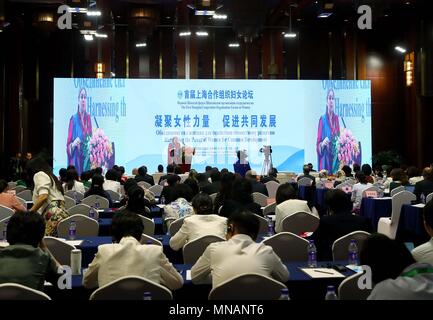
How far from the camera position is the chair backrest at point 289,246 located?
4.43m

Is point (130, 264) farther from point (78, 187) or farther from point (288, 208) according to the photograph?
point (78, 187)

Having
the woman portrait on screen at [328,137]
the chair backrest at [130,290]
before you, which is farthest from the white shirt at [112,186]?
the woman portrait on screen at [328,137]

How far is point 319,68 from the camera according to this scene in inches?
770

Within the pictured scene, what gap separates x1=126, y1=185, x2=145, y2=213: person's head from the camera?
5789 millimetres

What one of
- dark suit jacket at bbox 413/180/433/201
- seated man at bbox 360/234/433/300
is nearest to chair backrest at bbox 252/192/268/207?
dark suit jacket at bbox 413/180/433/201

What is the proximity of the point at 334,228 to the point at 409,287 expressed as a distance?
2597 mm

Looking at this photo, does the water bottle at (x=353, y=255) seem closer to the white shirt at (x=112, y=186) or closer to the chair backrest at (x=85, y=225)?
the chair backrest at (x=85, y=225)

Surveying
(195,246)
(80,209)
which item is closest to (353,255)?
(195,246)

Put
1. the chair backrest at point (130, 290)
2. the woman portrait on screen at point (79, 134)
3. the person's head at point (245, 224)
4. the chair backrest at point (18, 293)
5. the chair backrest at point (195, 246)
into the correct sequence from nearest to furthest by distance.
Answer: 1. the chair backrest at point (18, 293)
2. the chair backrest at point (130, 290)
3. the person's head at point (245, 224)
4. the chair backrest at point (195, 246)
5. the woman portrait on screen at point (79, 134)

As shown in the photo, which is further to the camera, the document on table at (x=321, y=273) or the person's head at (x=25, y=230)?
the document on table at (x=321, y=273)

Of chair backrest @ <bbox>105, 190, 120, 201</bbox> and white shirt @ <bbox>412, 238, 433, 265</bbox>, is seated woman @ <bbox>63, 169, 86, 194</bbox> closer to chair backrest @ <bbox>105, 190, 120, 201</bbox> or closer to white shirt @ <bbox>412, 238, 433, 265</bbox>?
chair backrest @ <bbox>105, 190, 120, 201</bbox>

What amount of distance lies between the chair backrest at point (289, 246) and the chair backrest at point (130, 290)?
1.63m

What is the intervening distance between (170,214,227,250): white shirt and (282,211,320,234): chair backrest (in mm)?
1238
